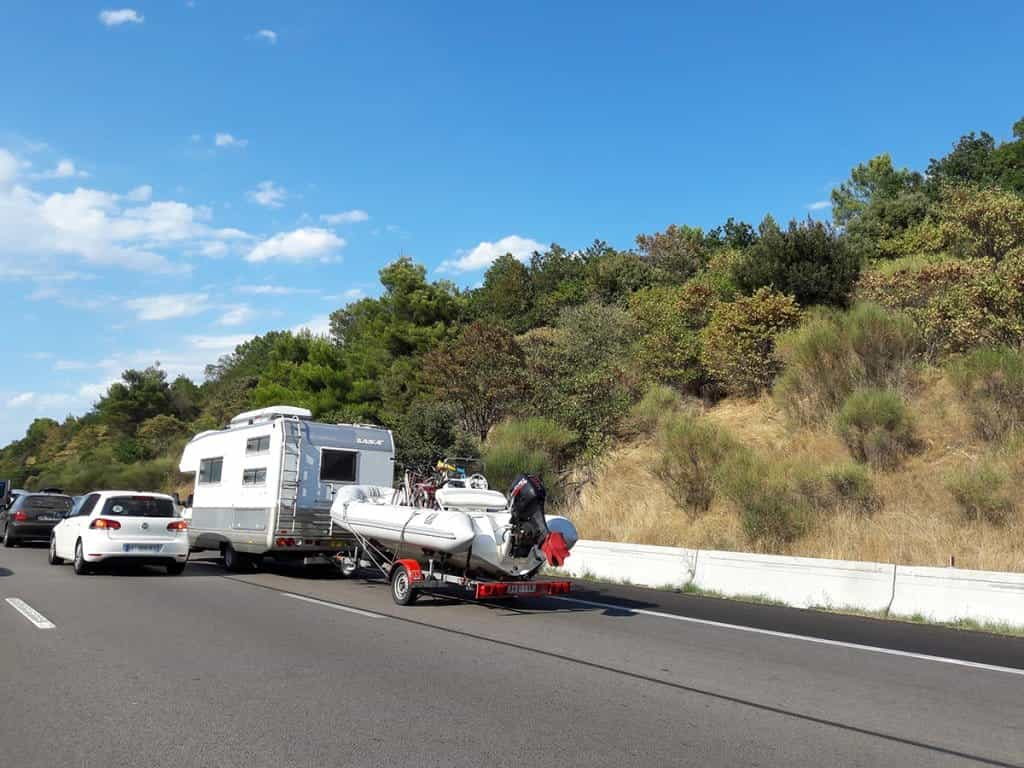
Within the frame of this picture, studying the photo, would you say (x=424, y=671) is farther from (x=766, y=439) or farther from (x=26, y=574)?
(x=766, y=439)

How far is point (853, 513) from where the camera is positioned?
17812 mm

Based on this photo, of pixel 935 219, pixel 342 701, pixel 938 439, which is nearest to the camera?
pixel 342 701

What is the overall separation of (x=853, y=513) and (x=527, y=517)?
28.5 feet

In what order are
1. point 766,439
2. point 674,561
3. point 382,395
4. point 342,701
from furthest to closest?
point 382,395, point 766,439, point 674,561, point 342,701

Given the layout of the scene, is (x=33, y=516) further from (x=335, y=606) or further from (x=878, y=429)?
(x=878, y=429)

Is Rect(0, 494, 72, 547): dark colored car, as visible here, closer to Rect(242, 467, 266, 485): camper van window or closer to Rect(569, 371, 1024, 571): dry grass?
Rect(242, 467, 266, 485): camper van window

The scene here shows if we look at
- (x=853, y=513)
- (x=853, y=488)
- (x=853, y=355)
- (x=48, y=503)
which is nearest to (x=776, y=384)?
(x=853, y=355)

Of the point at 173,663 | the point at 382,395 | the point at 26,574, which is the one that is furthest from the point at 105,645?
the point at 382,395

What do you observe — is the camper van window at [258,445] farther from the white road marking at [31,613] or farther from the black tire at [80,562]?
the white road marking at [31,613]

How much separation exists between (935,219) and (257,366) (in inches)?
2441

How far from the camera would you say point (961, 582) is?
Answer: 477 inches

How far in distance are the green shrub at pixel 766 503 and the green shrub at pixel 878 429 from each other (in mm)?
2654

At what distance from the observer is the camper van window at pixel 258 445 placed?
17.0 metres

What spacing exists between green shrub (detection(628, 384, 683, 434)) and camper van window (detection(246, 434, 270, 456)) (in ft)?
45.8
